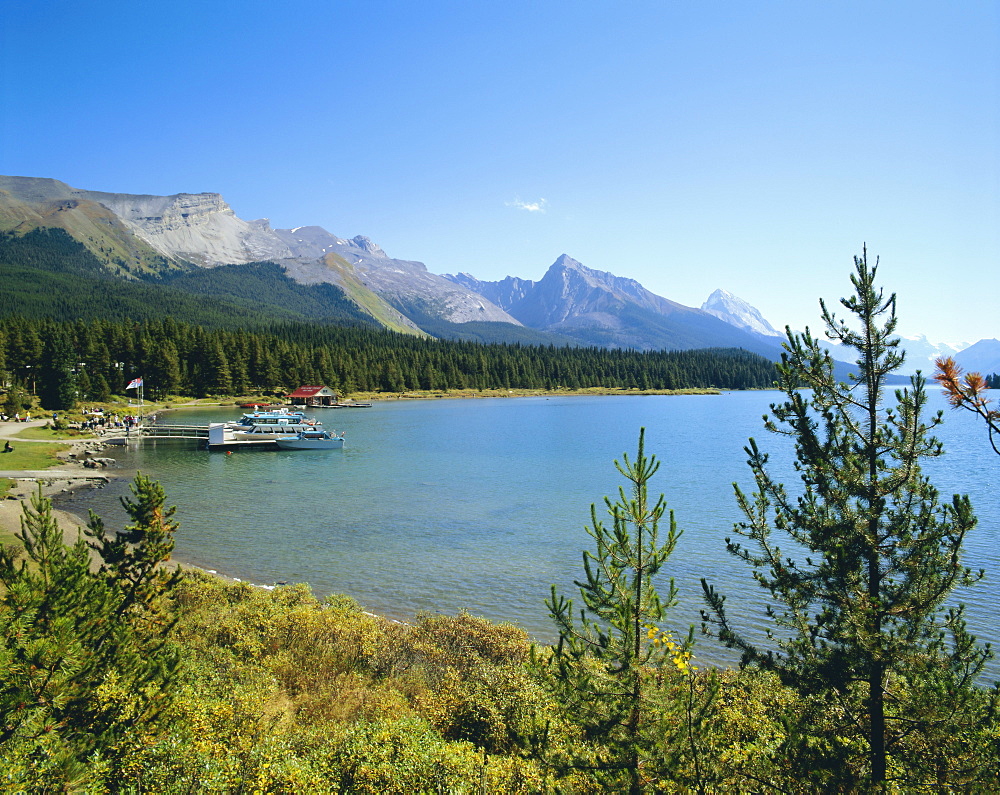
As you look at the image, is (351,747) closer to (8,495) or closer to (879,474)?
(879,474)

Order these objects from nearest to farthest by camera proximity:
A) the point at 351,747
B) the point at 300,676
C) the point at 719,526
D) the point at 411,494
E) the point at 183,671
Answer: the point at 351,747 < the point at 183,671 < the point at 300,676 < the point at 719,526 < the point at 411,494

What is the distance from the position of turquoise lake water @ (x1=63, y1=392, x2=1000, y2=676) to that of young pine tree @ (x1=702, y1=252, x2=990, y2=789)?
32.2 ft

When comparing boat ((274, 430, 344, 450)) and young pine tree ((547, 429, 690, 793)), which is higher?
young pine tree ((547, 429, 690, 793))

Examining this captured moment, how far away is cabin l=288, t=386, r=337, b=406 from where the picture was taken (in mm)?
123250

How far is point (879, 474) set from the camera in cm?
832

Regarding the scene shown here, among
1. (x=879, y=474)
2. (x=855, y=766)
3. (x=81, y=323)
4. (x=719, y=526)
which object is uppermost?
(x=81, y=323)

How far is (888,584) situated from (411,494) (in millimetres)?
35494

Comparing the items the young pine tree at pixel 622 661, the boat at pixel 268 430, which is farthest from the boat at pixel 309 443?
the young pine tree at pixel 622 661

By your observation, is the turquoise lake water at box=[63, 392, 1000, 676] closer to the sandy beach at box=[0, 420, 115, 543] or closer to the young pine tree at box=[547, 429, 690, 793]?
the sandy beach at box=[0, 420, 115, 543]

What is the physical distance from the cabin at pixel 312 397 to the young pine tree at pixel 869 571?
123 meters

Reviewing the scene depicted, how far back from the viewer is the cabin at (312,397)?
12325 centimetres

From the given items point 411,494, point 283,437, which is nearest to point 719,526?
point 411,494

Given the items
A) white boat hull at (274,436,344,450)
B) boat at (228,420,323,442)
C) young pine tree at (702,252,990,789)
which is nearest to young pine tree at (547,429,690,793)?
young pine tree at (702,252,990,789)

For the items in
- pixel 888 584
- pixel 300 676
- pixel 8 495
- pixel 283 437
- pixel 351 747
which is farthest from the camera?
pixel 283 437
